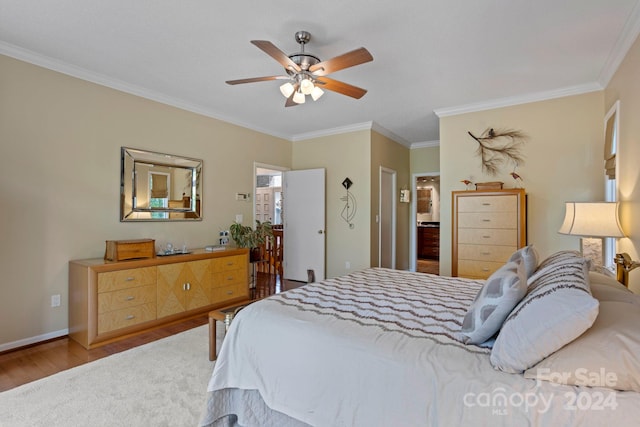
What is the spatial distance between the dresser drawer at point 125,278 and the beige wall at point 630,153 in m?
4.11

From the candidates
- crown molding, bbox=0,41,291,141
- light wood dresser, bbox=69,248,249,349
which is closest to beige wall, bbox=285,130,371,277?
crown molding, bbox=0,41,291,141

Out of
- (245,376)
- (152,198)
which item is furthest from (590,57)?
(152,198)

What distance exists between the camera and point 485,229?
11.8ft

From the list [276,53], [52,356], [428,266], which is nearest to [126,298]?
[52,356]

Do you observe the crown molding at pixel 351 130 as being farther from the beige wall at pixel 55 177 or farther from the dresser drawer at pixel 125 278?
the dresser drawer at pixel 125 278

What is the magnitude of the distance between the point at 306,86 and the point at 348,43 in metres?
0.53

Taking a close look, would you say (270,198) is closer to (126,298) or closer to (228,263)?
(228,263)

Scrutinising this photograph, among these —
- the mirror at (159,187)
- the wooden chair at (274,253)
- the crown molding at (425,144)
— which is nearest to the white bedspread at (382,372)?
the mirror at (159,187)

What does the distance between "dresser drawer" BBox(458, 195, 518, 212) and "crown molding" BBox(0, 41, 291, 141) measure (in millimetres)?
3385

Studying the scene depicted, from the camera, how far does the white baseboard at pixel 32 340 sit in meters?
2.69

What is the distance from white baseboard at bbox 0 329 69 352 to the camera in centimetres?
269

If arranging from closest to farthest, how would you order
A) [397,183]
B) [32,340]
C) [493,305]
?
[493,305] < [32,340] < [397,183]

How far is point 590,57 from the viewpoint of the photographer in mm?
2809

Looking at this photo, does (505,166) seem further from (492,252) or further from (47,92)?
(47,92)
